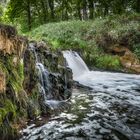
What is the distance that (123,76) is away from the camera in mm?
14625

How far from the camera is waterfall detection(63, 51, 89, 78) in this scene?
48.6 feet

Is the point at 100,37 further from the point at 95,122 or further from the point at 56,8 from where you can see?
the point at 56,8

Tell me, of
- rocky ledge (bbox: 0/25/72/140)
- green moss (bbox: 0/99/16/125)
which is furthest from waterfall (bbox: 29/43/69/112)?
green moss (bbox: 0/99/16/125)

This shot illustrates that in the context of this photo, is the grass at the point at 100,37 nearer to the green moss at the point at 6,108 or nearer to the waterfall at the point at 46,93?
the waterfall at the point at 46,93

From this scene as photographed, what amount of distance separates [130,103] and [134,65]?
24.1ft

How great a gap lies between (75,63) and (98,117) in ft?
25.5

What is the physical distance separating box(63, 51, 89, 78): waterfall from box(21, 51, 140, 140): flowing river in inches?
89.3

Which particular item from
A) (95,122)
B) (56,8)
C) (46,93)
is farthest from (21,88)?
(56,8)

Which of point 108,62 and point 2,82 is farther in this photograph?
point 108,62

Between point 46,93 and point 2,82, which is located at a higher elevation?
point 2,82

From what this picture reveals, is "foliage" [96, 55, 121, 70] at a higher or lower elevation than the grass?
lower

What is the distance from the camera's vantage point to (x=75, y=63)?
50.3 feet

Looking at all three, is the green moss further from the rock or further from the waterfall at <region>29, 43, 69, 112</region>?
the waterfall at <region>29, 43, 69, 112</region>

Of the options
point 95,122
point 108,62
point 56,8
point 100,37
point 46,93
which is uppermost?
point 56,8
